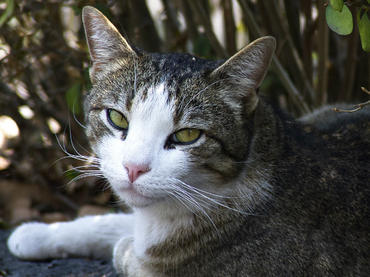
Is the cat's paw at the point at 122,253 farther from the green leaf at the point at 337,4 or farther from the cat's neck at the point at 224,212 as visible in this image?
the green leaf at the point at 337,4

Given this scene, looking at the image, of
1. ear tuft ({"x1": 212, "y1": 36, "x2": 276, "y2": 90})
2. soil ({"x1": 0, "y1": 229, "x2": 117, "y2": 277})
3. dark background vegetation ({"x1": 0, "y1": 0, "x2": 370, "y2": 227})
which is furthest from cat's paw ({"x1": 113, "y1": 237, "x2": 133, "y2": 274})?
ear tuft ({"x1": 212, "y1": 36, "x2": 276, "y2": 90})

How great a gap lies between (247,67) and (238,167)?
0.44 m

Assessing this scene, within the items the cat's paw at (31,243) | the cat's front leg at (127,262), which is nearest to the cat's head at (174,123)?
the cat's front leg at (127,262)

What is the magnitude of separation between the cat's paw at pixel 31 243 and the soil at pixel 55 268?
0.05 meters

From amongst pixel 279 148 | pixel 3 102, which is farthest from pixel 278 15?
pixel 3 102

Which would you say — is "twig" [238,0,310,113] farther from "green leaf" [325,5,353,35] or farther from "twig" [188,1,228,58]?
"green leaf" [325,5,353,35]

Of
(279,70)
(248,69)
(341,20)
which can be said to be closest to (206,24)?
(279,70)

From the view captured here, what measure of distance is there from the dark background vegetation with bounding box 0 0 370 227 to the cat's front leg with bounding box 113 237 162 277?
22.5 inches

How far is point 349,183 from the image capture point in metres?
2.71

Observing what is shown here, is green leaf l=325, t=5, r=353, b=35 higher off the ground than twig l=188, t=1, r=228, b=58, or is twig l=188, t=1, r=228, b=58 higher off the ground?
green leaf l=325, t=5, r=353, b=35

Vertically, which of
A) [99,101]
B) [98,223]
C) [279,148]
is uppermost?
[99,101]

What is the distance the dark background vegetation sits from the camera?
148 inches

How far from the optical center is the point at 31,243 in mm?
3258

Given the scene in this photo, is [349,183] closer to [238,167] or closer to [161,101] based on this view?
[238,167]
